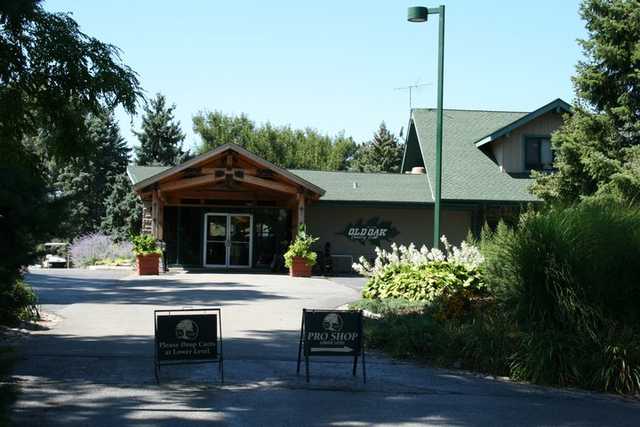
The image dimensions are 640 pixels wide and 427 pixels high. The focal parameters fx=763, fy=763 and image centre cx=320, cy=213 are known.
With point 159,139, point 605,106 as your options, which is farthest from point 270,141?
point 605,106

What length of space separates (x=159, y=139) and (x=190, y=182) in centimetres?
2386

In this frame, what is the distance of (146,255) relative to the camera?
23.8 metres

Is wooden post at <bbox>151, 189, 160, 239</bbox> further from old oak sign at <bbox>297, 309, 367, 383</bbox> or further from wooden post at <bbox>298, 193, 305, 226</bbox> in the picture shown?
old oak sign at <bbox>297, 309, 367, 383</bbox>

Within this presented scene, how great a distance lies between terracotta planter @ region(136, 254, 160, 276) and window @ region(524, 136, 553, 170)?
14755 mm

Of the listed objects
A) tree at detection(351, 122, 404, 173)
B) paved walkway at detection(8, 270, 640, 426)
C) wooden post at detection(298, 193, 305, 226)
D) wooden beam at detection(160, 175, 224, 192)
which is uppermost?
tree at detection(351, 122, 404, 173)

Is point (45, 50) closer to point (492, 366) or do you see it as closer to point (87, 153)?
point (87, 153)

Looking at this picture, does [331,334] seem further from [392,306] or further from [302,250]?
[302,250]

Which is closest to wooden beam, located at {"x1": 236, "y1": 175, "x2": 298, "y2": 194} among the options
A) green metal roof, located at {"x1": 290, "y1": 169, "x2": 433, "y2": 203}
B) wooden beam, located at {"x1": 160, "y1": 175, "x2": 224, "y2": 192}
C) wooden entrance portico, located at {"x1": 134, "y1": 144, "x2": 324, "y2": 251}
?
wooden entrance portico, located at {"x1": 134, "y1": 144, "x2": 324, "y2": 251}

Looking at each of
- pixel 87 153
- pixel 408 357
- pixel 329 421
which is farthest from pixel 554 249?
pixel 87 153

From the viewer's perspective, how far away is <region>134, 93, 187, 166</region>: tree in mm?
47906

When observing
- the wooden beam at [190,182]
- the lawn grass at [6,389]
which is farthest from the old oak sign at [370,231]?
the lawn grass at [6,389]

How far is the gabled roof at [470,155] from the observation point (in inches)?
1099

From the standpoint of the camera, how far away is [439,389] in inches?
336

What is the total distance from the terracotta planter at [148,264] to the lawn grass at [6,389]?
18.9 m
